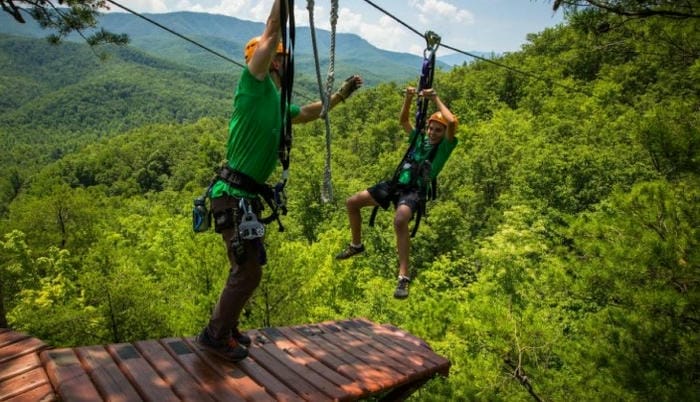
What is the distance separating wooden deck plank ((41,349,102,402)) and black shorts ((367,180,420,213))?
122 inches

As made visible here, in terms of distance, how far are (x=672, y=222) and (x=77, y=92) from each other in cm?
23006

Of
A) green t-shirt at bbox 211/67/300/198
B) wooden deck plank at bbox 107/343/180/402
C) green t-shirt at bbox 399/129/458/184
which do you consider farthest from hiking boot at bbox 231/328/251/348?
green t-shirt at bbox 399/129/458/184

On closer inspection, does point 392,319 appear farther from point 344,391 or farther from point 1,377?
point 1,377

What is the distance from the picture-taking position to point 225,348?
12.2 feet

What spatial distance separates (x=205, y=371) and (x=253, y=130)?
1896mm

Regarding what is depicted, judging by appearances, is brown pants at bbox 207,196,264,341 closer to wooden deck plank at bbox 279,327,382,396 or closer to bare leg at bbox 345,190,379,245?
wooden deck plank at bbox 279,327,382,396

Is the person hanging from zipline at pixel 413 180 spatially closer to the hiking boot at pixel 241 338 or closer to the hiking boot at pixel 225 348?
the hiking boot at pixel 241 338

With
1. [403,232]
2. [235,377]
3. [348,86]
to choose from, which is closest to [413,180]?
[403,232]

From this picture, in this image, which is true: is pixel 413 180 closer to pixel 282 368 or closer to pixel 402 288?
pixel 402 288

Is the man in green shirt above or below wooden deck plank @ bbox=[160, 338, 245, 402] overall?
above

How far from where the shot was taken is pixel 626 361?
4.46 meters

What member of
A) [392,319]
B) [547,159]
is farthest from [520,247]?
[547,159]

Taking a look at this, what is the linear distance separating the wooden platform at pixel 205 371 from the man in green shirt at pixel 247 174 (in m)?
0.48

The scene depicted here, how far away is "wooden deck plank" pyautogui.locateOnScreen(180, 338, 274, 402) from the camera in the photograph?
3.23 meters
